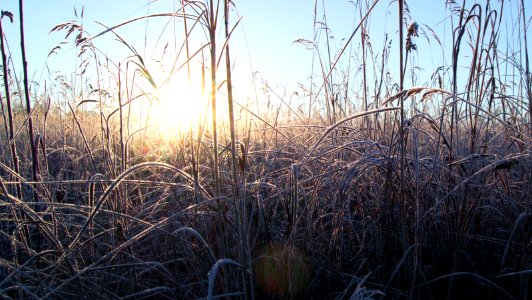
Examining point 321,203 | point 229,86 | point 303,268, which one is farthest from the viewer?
point 321,203

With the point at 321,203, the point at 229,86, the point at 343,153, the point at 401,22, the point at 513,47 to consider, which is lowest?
the point at 321,203

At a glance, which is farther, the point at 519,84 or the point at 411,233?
the point at 519,84

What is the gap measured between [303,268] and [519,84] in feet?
5.87

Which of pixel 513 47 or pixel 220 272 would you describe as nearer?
pixel 220 272

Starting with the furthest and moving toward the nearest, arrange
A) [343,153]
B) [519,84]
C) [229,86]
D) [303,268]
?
[519,84]
[343,153]
[303,268]
[229,86]

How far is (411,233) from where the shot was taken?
1.30m

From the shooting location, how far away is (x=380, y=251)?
4.25 ft

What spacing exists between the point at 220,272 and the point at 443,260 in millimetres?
696

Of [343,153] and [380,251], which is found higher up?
[343,153]

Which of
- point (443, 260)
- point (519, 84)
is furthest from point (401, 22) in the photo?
point (519, 84)

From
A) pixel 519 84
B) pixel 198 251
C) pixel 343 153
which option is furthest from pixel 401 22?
pixel 519 84

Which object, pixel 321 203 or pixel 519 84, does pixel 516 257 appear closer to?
pixel 321 203

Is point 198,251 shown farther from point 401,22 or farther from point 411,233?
point 401,22

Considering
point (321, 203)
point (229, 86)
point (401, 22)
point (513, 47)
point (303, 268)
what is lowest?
point (303, 268)
